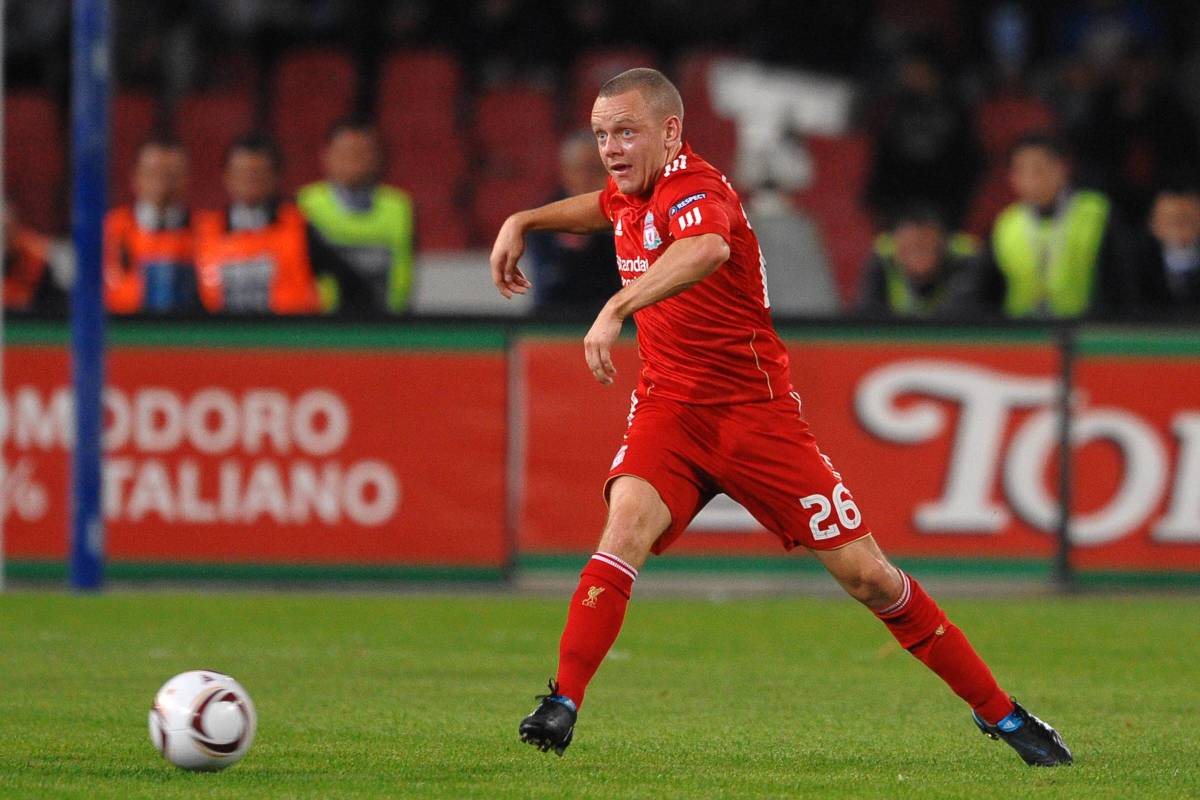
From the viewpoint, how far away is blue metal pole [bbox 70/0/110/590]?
37.1 ft

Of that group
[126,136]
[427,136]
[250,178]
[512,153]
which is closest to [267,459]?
[250,178]

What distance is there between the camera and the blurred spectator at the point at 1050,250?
12617 millimetres

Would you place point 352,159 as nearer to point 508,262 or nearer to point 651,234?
point 508,262

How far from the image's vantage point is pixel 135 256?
42.3ft

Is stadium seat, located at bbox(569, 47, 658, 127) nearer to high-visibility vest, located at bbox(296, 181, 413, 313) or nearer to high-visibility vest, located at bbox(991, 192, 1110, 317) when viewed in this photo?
high-visibility vest, located at bbox(296, 181, 413, 313)

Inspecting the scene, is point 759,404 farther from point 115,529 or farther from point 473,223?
point 473,223

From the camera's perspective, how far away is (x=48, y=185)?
1862cm

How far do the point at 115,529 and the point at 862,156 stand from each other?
9157mm

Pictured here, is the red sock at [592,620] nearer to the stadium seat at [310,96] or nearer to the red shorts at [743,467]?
the red shorts at [743,467]

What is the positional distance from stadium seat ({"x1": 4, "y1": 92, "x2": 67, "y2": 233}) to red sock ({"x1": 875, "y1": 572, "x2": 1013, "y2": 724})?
535 inches

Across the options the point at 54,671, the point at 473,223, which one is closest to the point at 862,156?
the point at 473,223

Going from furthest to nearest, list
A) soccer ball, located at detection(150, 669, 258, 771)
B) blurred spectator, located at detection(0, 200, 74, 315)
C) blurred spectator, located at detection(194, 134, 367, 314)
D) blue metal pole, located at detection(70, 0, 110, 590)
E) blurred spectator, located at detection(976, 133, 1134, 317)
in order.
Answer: blurred spectator, located at detection(0, 200, 74, 315)
blurred spectator, located at detection(976, 133, 1134, 317)
blurred spectator, located at detection(194, 134, 367, 314)
blue metal pole, located at detection(70, 0, 110, 590)
soccer ball, located at detection(150, 669, 258, 771)

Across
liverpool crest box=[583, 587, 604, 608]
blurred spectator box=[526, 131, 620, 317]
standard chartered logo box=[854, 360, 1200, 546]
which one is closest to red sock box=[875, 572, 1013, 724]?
liverpool crest box=[583, 587, 604, 608]

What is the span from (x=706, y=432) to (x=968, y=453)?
591cm
